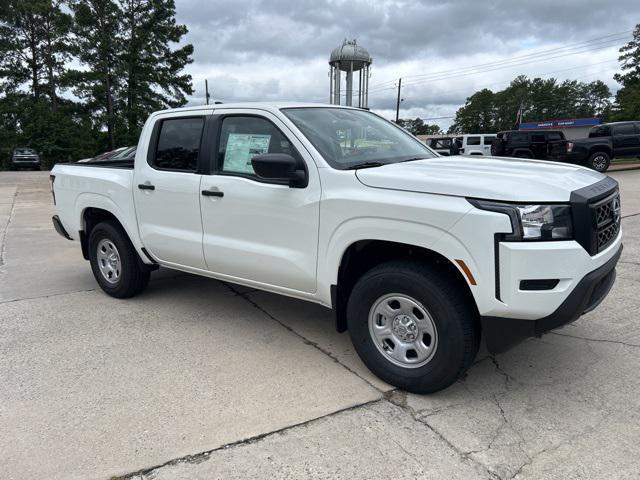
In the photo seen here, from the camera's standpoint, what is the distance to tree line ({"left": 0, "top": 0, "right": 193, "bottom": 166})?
38062mm

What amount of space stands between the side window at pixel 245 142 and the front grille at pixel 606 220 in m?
1.98

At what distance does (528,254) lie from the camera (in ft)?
8.65

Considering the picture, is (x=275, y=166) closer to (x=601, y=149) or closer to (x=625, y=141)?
(x=601, y=149)

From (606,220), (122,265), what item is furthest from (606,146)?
(122,265)

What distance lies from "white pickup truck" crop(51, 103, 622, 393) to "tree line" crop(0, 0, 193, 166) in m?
37.8

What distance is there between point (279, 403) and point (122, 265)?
8.80 feet

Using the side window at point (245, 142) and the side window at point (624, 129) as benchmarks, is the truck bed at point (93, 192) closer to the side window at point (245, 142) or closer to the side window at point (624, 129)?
the side window at point (245, 142)

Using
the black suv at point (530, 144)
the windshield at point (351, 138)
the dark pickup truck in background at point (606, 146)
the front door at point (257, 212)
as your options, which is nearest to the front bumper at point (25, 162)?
the black suv at point (530, 144)

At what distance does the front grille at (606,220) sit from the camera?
2.92 m

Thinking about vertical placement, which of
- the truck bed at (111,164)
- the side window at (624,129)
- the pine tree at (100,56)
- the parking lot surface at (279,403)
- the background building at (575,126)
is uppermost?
the pine tree at (100,56)

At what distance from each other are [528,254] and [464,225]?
357 mm

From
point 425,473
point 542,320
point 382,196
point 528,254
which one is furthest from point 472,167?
point 425,473

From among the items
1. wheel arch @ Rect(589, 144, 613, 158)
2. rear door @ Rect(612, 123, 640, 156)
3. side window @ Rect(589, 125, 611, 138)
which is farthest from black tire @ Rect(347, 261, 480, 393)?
side window @ Rect(589, 125, 611, 138)

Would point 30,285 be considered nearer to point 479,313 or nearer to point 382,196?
point 382,196
